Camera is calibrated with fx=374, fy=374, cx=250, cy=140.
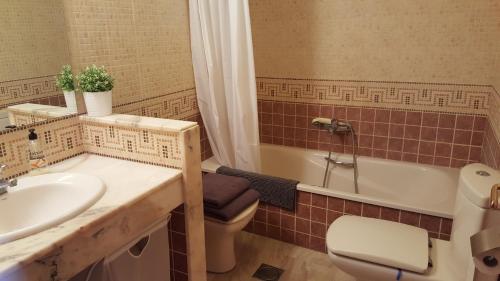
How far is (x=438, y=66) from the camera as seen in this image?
2.52 metres

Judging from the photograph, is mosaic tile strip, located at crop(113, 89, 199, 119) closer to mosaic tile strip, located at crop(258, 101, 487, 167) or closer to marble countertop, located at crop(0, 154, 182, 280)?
marble countertop, located at crop(0, 154, 182, 280)

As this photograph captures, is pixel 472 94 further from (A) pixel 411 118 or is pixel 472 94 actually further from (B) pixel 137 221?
(B) pixel 137 221

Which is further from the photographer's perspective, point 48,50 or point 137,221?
point 48,50

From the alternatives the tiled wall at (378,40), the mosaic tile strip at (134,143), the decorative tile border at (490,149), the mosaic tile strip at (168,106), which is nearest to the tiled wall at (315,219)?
the decorative tile border at (490,149)

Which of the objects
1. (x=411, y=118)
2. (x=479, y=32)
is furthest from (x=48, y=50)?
(x=479, y=32)

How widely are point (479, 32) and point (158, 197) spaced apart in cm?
223

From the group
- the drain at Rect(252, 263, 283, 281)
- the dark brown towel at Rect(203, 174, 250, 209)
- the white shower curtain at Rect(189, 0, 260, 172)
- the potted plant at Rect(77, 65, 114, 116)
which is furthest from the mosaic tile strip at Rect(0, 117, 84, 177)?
the drain at Rect(252, 263, 283, 281)

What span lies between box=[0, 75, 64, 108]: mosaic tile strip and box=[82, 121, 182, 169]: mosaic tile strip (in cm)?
17

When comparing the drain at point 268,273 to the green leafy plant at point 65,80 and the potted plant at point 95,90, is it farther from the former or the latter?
the green leafy plant at point 65,80

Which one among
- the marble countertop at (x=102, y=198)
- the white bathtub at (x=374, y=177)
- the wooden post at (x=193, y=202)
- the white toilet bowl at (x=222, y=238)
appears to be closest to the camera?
the marble countertop at (x=102, y=198)

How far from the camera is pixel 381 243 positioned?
Result: 1.72 m

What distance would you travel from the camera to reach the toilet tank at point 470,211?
4.48 feet

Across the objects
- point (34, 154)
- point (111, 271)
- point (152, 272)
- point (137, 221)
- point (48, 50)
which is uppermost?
point (48, 50)

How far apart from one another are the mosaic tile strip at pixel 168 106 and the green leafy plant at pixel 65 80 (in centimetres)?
33
